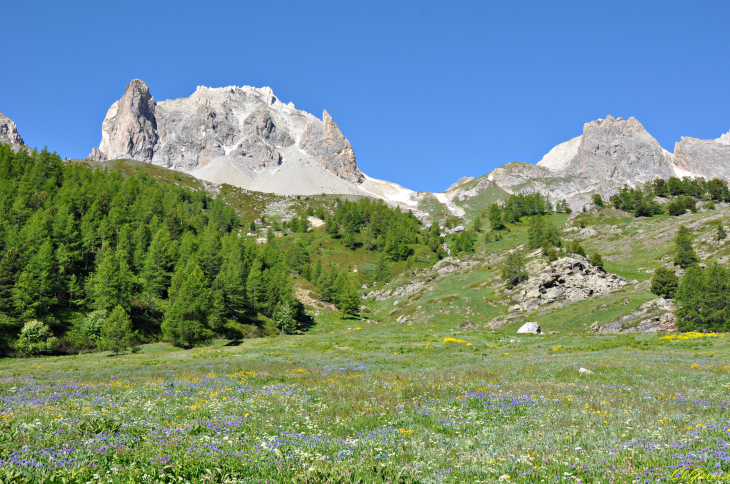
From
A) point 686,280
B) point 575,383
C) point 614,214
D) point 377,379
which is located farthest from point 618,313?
point 614,214

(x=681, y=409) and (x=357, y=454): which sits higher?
(x=357, y=454)

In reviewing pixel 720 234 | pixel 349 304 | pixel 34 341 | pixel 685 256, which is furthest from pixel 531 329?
pixel 720 234

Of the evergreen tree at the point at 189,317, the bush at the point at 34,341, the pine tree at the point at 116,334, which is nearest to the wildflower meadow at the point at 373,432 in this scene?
the pine tree at the point at 116,334

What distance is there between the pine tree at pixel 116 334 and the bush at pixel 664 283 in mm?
101778

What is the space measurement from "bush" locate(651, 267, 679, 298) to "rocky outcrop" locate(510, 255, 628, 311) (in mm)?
12587

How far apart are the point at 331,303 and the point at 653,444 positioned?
4878 inches

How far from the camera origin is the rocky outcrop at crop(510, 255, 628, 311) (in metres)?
95.9

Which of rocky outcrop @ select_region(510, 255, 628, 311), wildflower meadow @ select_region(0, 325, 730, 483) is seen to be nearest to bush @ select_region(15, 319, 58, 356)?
wildflower meadow @ select_region(0, 325, 730, 483)

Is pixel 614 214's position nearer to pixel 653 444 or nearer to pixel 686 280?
pixel 686 280

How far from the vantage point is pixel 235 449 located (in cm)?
813

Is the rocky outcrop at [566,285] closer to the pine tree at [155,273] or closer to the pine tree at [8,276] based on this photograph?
the pine tree at [155,273]

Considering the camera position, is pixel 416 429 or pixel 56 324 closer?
pixel 416 429

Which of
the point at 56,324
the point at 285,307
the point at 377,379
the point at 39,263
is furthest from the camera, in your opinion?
the point at 285,307

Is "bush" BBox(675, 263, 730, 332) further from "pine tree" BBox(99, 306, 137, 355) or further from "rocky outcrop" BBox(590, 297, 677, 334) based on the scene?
"pine tree" BBox(99, 306, 137, 355)
